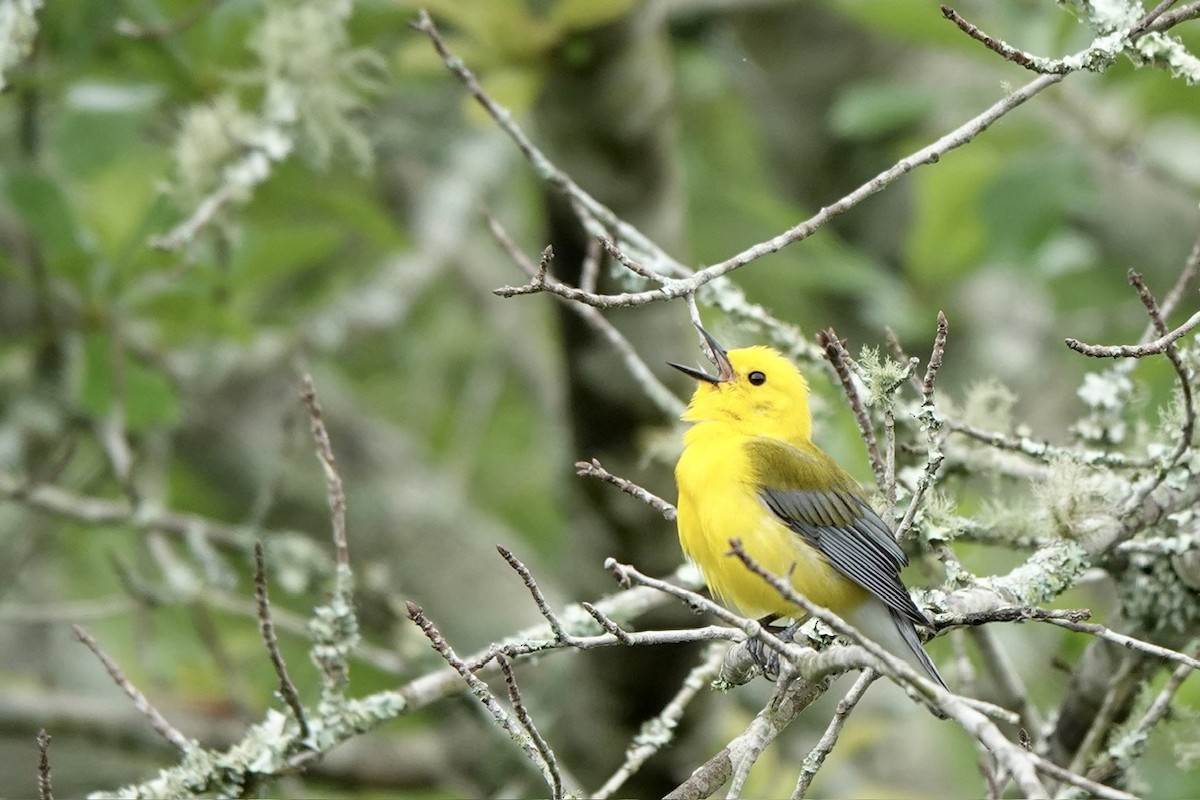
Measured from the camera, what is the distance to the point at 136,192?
738cm

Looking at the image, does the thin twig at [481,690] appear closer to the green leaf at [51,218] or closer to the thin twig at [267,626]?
the thin twig at [267,626]

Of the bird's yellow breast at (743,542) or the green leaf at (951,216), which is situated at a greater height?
the green leaf at (951,216)

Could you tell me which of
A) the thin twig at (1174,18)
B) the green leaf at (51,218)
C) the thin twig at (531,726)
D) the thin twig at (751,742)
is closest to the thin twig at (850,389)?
the thin twig at (751,742)

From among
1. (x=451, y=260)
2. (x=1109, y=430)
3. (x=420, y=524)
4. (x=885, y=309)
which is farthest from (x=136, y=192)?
(x=1109, y=430)

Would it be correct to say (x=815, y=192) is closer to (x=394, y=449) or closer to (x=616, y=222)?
(x=394, y=449)

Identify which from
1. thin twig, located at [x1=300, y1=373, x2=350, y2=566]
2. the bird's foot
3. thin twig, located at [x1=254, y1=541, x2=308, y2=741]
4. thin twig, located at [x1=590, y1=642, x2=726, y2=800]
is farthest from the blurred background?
thin twig, located at [x1=254, y1=541, x2=308, y2=741]

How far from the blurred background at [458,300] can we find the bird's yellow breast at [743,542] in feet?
1.29

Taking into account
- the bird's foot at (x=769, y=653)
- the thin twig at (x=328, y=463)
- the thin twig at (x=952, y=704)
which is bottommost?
the thin twig at (x=952, y=704)

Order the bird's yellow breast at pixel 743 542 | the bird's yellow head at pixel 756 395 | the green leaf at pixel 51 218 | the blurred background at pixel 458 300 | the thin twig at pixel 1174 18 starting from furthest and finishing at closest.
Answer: the blurred background at pixel 458 300, the green leaf at pixel 51 218, the bird's yellow head at pixel 756 395, the bird's yellow breast at pixel 743 542, the thin twig at pixel 1174 18

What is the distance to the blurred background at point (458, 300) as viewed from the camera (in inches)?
181

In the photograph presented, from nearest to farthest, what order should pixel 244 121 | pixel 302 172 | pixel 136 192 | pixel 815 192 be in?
pixel 244 121 → pixel 302 172 → pixel 136 192 → pixel 815 192

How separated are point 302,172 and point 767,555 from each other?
2.50 metres

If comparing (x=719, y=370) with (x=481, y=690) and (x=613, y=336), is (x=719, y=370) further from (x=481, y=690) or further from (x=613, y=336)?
(x=481, y=690)

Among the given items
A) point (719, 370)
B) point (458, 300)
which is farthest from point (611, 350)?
point (458, 300)
